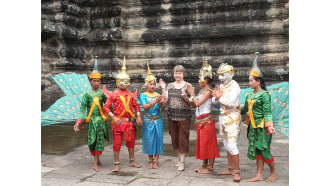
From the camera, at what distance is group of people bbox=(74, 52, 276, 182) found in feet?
15.0

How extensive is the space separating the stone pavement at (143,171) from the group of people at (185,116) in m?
0.17

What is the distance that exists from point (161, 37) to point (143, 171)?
6210mm

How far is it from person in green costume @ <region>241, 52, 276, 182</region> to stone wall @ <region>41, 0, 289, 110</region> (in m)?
5.22

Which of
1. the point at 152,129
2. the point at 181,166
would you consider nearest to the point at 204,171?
the point at 181,166

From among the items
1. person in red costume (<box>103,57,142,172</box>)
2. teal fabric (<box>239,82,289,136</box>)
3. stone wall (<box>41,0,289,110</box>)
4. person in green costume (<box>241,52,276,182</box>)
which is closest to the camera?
person in green costume (<box>241,52,276,182</box>)

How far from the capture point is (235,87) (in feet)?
15.4

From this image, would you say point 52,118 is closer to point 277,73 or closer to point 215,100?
point 215,100

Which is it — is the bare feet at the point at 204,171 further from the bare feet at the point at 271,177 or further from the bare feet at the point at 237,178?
the bare feet at the point at 271,177

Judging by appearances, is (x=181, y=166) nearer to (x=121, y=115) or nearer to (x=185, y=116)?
(x=185, y=116)

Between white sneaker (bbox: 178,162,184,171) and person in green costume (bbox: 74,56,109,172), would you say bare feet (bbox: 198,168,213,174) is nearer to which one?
white sneaker (bbox: 178,162,184,171)

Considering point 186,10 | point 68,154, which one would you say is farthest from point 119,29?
point 68,154

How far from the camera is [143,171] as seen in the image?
5074mm

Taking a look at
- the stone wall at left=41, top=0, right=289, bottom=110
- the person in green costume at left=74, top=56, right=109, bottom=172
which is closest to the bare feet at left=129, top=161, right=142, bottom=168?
the person in green costume at left=74, top=56, right=109, bottom=172

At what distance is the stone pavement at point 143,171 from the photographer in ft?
14.9
